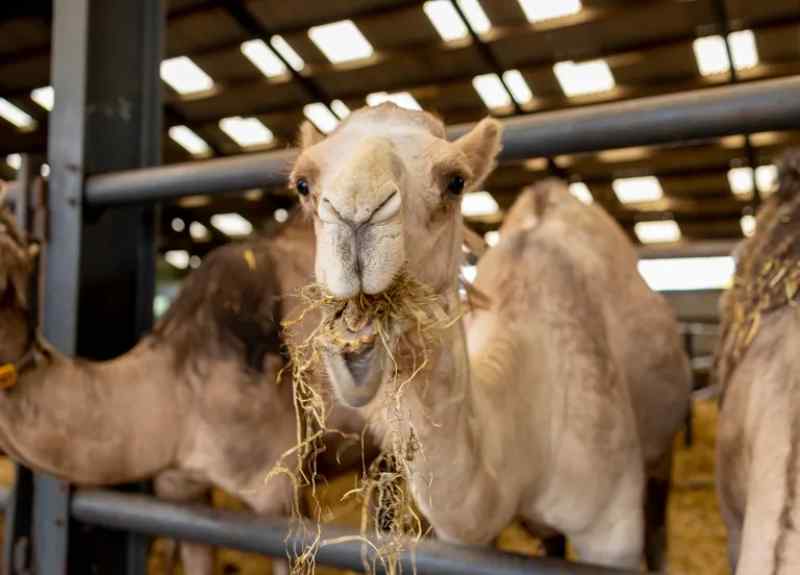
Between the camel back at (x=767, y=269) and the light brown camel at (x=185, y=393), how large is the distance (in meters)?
0.95

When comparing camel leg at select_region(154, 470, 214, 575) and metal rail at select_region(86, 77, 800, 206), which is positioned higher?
metal rail at select_region(86, 77, 800, 206)

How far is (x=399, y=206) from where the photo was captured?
889mm

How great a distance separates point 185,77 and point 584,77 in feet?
13.0

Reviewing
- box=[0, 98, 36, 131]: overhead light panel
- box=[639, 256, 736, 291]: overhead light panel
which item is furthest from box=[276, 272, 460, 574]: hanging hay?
box=[639, 256, 736, 291]: overhead light panel

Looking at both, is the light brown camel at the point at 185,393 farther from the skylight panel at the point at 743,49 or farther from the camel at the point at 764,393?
the skylight panel at the point at 743,49

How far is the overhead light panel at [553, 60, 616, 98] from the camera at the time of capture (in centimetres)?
714

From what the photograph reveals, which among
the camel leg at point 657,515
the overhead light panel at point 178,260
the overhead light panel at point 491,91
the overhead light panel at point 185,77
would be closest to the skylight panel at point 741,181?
the overhead light panel at point 491,91

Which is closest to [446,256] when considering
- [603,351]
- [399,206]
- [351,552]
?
[399,206]

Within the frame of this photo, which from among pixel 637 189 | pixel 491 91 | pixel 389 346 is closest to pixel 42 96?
pixel 491 91

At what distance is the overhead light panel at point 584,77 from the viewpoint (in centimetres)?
714

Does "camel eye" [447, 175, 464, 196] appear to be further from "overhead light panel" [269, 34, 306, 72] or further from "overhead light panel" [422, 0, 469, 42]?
"overhead light panel" [269, 34, 306, 72]

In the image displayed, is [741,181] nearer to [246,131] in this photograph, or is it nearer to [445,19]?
[445,19]

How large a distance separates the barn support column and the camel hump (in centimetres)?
12

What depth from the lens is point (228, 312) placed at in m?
2.17
